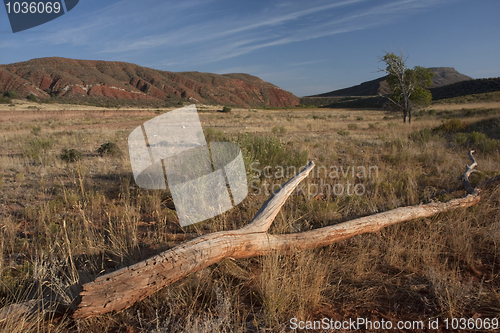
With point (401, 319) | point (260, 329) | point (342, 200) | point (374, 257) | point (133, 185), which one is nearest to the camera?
point (260, 329)

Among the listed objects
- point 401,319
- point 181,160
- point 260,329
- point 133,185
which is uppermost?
point 181,160

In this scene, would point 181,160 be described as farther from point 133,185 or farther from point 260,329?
point 260,329

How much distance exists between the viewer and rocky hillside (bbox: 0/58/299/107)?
216 feet

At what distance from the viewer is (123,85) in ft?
265

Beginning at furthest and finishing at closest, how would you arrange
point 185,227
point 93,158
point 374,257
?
point 93,158, point 185,227, point 374,257

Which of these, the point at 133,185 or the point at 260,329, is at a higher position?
the point at 133,185

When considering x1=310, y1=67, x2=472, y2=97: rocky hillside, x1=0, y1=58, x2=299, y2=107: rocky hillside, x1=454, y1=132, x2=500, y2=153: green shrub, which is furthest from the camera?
x1=310, y1=67, x2=472, y2=97: rocky hillside

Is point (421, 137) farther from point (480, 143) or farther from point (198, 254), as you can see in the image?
point (198, 254)

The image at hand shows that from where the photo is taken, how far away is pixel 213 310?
212 centimetres

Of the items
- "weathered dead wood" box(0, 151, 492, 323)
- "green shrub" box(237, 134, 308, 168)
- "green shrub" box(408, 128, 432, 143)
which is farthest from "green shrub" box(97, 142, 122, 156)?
"green shrub" box(408, 128, 432, 143)

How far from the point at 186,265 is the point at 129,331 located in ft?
1.86

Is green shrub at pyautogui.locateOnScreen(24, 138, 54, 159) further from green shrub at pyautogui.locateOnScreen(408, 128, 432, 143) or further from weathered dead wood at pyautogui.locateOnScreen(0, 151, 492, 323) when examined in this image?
green shrub at pyautogui.locateOnScreen(408, 128, 432, 143)

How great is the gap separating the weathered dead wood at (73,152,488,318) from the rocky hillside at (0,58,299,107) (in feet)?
219

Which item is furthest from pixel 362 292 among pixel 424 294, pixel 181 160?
pixel 181 160
